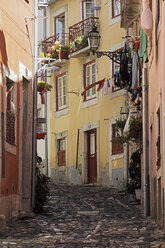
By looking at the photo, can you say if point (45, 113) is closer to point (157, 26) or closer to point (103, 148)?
point (103, 148)

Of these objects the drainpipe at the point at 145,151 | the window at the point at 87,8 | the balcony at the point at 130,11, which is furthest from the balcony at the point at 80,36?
the drainpipe at the point at 145,151

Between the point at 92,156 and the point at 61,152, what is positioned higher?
the point at 61,152

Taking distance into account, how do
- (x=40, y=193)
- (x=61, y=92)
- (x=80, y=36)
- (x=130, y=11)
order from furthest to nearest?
(x=61, y=92) → (x=80, y=36) → (x=130, y=11) → (x=40, y=193)

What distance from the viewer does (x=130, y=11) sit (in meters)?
24.7

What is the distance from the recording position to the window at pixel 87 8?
32.9m

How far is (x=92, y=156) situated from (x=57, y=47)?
5036 millimetres

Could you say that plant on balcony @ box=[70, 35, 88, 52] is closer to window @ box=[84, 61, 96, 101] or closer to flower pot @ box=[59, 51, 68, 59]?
flower pot @ box=[59, 51, 68, 59]

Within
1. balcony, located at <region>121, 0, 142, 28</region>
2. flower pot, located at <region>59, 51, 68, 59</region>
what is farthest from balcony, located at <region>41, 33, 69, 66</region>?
balcony, located at <region>121, 0, 142, 28</region>

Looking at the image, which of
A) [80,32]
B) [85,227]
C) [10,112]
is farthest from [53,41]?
[85,227]

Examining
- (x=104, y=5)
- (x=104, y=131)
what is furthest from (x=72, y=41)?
(x=104, y=131)

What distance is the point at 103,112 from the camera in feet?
101

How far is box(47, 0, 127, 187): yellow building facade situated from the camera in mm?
29844

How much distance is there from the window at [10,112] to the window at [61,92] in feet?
52.8

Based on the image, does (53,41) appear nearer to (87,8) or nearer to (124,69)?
(87,8)
